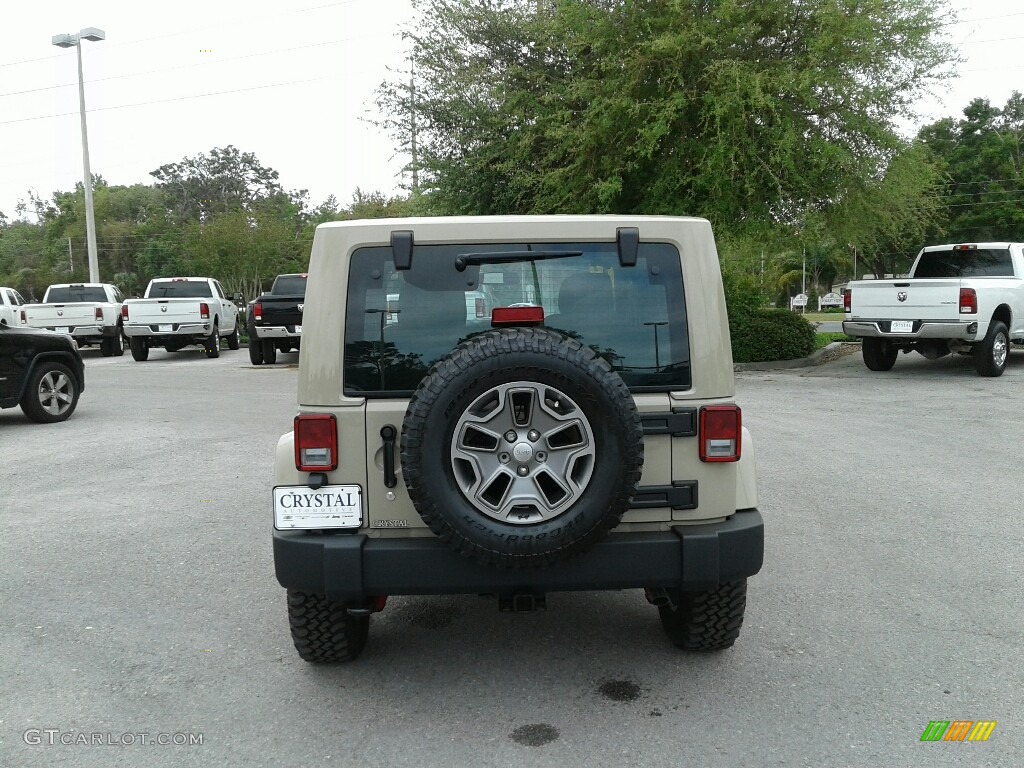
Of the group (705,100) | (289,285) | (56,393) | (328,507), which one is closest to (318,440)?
(328,507)

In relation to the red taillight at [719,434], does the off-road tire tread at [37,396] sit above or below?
below

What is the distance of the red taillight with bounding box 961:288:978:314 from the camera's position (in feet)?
45.1

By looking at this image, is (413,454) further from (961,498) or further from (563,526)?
(961,498)

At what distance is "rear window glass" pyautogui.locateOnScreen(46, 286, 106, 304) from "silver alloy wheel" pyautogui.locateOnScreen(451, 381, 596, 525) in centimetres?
2306

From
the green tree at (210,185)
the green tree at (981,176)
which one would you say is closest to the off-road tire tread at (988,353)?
the green tree at (981,176)

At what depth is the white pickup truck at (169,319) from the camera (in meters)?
20.8

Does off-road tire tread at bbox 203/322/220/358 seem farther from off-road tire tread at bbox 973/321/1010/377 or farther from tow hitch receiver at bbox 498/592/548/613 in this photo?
tow hitch receiver at bbox 498/592/548/613

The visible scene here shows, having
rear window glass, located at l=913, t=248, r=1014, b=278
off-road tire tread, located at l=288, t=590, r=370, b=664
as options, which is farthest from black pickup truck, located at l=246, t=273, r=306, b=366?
off-road tire tread, located at l=288, t=590, r=370, b=664

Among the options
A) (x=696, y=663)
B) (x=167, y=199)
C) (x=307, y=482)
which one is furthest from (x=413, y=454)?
(x=167, y=199)

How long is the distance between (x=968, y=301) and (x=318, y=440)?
506 inches

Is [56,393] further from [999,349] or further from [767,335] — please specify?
[999,349]

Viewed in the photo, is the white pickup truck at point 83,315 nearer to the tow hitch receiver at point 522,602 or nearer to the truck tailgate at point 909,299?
the truck tailgate at point 909,299

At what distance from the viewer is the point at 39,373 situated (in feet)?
35.7

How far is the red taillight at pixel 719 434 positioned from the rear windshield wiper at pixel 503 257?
826 mm
